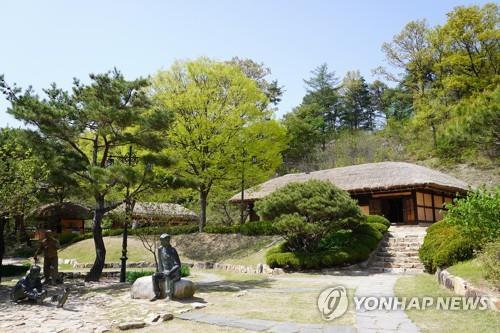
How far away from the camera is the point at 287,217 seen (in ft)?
49.8

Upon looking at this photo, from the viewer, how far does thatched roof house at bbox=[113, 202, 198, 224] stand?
15633mm

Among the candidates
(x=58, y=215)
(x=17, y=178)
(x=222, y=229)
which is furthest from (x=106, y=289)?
(x=58, y=215)

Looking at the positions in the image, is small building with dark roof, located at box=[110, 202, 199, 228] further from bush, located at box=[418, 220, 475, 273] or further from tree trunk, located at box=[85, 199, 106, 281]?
bush, located at box=[418, 220, 475, 273]

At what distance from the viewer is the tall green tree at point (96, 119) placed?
11922 mm

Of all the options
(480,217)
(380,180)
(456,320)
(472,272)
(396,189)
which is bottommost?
(456,320)

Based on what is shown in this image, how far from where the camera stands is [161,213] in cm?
1603

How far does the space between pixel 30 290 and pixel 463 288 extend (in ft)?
30.9

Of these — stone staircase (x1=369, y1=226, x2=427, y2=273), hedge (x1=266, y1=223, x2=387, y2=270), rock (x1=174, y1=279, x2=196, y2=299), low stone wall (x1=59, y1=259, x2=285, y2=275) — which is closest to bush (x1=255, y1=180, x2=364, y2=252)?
hedge (x1=266, y1=223, x2=387, y2=270)

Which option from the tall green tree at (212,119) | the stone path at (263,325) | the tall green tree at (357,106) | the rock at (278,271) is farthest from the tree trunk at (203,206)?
the tall green tree at (357,106)

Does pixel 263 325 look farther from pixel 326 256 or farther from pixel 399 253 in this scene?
pixel 399 253

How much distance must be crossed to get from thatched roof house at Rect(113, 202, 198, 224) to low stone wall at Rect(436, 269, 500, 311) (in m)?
9.64

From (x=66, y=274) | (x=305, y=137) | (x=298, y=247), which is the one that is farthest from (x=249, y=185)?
(x=305, y=137)

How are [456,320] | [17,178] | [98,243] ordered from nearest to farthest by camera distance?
1. [456,320]
2. [17,178]
3. [98,243]

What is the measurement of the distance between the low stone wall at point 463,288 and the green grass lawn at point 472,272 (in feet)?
0.57
